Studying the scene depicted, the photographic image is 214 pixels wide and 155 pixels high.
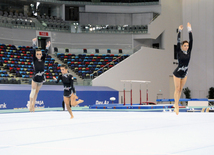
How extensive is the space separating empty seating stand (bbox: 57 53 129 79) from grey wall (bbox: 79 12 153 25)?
236 inches

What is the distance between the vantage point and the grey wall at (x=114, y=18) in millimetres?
32625

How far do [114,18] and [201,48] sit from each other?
9.57 meters

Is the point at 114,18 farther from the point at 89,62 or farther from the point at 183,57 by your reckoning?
the point at 183,57

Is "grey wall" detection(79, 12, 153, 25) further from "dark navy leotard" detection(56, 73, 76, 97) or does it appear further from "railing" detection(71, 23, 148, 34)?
"dark navy leotard" detection(56, 73, 76, 97)

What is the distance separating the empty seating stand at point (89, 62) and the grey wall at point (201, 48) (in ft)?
25.9

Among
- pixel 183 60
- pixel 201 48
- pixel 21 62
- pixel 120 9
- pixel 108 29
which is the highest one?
pixel 120 9

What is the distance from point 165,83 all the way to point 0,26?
16.4 m

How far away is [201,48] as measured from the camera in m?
30.5

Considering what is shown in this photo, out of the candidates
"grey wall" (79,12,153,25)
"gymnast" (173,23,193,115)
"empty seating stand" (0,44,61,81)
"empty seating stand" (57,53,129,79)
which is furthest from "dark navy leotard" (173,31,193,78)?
"grey wall" (79,12,153,25)

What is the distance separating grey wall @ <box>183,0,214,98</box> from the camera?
3003 centimetres

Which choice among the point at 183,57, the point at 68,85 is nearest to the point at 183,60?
the point at 183,57

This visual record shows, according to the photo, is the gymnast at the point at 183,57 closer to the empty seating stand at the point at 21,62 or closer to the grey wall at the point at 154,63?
the empty seating stand at the point at 21,62

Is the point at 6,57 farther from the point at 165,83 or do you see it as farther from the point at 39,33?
the point at 165,83

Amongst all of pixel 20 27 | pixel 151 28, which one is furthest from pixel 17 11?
pixel 151 28
